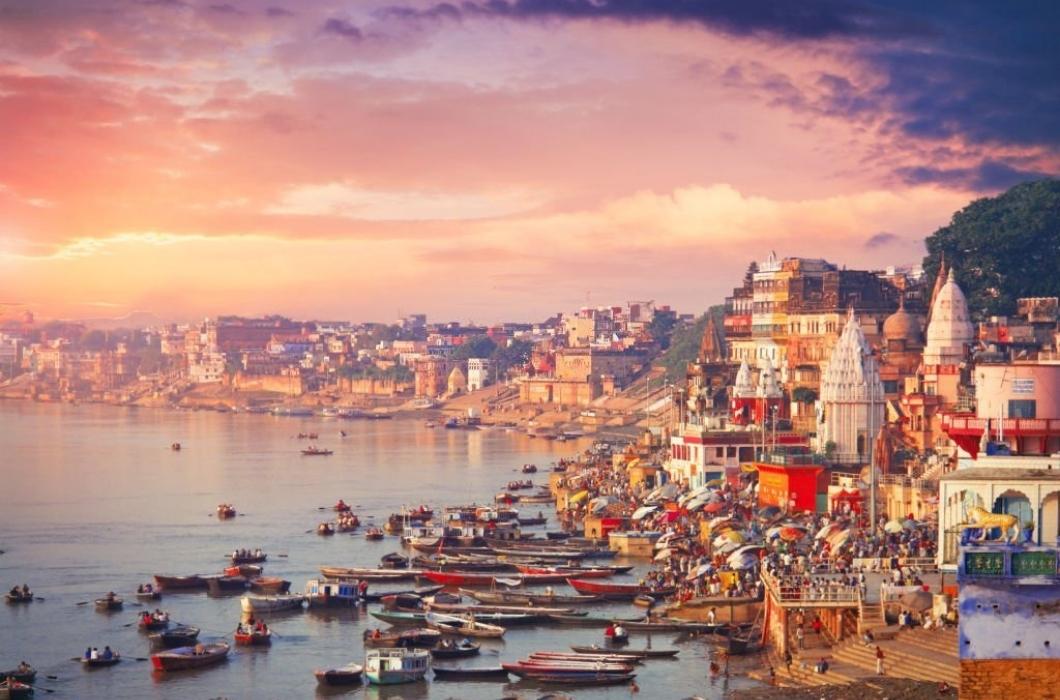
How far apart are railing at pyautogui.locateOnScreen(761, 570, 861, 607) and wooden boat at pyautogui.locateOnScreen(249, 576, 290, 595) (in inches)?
595

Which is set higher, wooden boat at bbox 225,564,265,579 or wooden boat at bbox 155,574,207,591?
wooden boat at bbox 225,564,265,579

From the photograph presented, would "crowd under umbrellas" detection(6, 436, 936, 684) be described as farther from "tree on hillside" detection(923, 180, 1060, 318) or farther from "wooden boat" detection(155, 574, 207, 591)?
"tree on hillside" detection(923, 180, 1060, 318)

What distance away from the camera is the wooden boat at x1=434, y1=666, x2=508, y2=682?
32281 mm

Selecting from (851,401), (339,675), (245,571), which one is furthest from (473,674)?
(851,401)

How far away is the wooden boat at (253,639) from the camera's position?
36125 millimetres

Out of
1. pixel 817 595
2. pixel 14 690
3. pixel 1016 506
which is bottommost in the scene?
pixel 14 690

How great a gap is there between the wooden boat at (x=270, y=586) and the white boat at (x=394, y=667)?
32.7ft

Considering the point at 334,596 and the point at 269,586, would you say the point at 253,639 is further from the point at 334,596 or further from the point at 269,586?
the point at 269,586

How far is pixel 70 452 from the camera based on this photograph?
104250 millimetres

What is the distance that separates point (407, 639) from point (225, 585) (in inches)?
388

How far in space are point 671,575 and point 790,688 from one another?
13447mm

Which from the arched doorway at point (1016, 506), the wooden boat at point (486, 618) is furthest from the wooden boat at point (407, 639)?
the arched doorway at point (1016, 506)

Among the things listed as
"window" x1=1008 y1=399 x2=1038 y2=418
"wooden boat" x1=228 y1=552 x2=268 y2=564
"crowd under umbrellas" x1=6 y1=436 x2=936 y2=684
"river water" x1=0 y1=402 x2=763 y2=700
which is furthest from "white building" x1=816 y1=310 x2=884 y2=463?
"window" x1=1008 y1=399 x2=1038 y2=418

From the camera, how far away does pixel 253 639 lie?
3619cm
